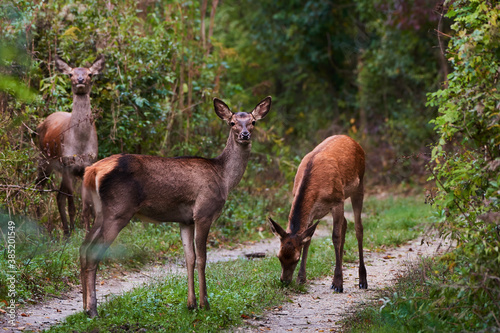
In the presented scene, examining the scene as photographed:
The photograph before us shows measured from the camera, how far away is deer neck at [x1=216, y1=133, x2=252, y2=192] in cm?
704

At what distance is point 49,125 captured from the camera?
9.98 meters

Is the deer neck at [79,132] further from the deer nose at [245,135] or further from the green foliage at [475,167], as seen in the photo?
the green foliage at [475,167]

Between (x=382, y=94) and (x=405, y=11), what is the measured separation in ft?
14.4

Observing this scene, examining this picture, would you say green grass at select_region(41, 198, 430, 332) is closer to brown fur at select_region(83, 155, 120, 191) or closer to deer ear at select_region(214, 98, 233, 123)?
brown fur at select_region(83, 155, 120, 191)

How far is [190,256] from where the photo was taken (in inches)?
258

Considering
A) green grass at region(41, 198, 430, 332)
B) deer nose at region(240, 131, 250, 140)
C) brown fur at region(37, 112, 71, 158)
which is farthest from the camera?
brown fur at region(37, 112, 71, 158)

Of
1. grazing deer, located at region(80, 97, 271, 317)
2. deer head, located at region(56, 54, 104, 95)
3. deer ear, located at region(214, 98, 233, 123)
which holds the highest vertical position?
deer head, located at region(56, 54, 104, 95)

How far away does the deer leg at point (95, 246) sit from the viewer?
231 inches

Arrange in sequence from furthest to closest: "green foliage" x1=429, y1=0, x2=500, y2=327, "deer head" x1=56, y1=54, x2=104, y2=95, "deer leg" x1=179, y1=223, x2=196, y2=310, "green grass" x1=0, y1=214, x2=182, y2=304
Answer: "deer head" x1=56, y1=54, x2=104, y2=95, "green grass" x1=0, y1=214, x2=182, y2=304, "deer leg" x1=179, y1=223, x2=196, y2=310, "green foliage" x1=429, y1=0, x2=500, y2=327

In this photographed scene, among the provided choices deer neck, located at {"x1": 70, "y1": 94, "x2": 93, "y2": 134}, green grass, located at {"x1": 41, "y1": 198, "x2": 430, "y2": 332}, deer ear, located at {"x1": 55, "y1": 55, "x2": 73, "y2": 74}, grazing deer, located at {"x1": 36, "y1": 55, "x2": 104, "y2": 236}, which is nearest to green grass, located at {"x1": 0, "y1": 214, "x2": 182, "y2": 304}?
grazing deer, located at {"x1": 36, "y1": 55, "x2": 104, "y2": 236}

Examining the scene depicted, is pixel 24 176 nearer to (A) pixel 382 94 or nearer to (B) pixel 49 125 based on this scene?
(B) pixel 49 125

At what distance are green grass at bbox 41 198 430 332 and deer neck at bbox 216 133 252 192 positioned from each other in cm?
131

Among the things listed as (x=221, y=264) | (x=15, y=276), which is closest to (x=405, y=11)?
(x=221, y=264)

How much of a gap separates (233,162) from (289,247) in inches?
51.9
